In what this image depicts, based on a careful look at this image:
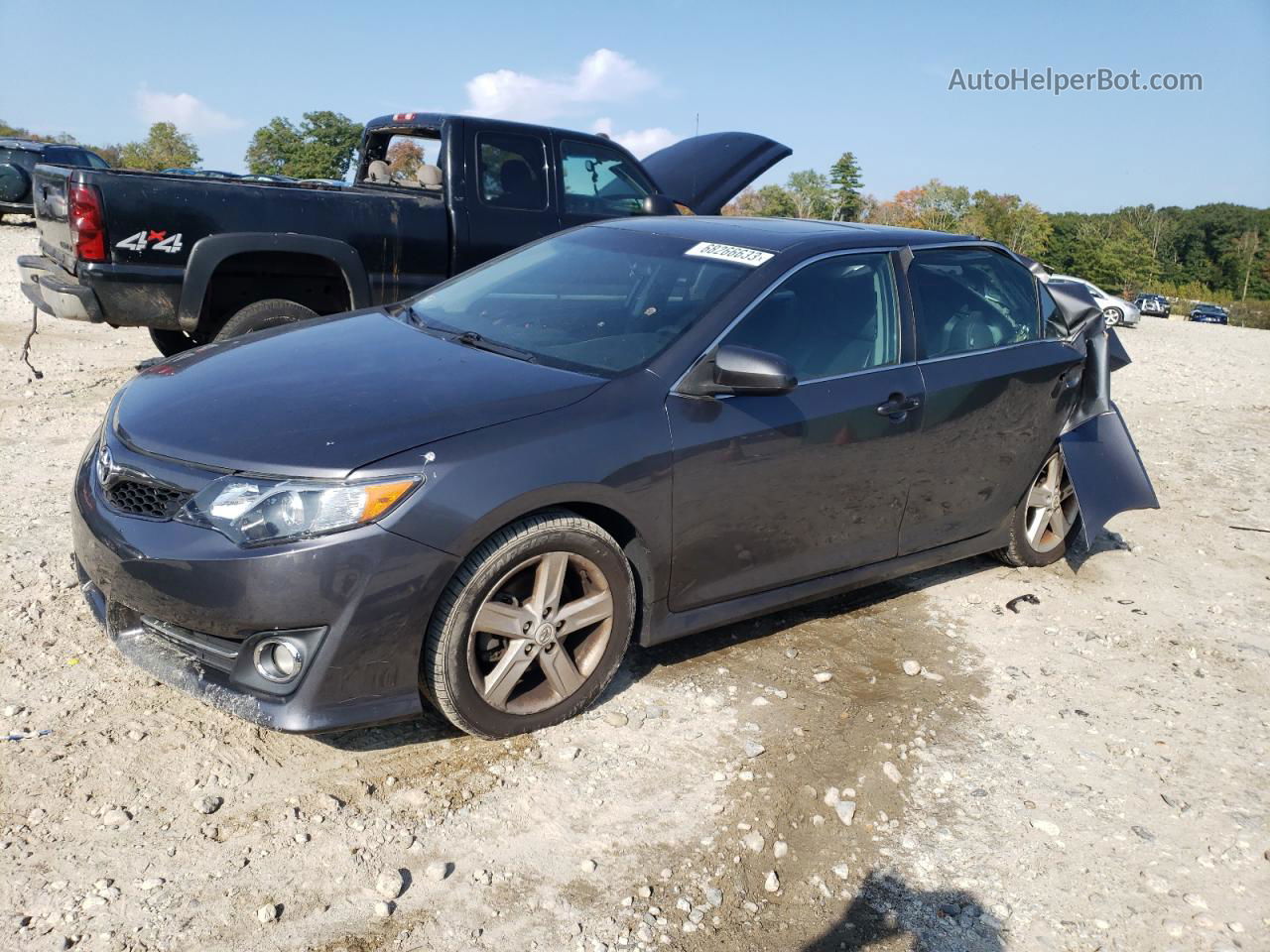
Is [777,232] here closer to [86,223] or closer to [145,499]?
[145,499]

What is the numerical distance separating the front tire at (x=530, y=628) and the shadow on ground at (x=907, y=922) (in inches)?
45.0

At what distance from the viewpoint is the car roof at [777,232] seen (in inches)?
175

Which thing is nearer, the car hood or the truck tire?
the car hood

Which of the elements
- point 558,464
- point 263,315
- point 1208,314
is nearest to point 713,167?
point 263,315

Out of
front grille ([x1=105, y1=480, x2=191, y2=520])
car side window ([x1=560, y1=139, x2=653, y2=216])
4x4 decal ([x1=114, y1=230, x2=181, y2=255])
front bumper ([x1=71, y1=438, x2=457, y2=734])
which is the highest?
car side window ([x1=560, y1=139, x2=653, y2=216])

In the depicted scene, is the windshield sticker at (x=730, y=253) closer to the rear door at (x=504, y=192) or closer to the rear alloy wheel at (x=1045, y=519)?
the rear alloy wheel at (x=1045, y=519)

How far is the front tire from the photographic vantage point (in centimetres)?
323

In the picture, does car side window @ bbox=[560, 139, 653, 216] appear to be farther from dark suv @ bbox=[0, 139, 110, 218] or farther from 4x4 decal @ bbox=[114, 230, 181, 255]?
dark suv @ bbox=[0, 139, 110, 218]

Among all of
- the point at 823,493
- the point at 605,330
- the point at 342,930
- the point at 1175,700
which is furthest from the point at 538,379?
the point at 1175,700

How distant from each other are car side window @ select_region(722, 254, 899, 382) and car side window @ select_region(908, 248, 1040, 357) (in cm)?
20

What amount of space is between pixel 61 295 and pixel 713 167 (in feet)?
16.6

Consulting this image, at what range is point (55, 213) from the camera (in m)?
6.42

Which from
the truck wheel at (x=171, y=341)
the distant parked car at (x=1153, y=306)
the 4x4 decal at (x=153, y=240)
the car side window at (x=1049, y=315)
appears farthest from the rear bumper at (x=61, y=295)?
the distant parked car at (x=1153, y=306)

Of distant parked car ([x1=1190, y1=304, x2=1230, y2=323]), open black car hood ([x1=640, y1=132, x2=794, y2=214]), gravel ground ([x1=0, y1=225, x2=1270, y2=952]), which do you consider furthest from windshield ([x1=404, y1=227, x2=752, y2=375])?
distant parked car ([x1=1190, y1=304, x2=1230, y2=323])
